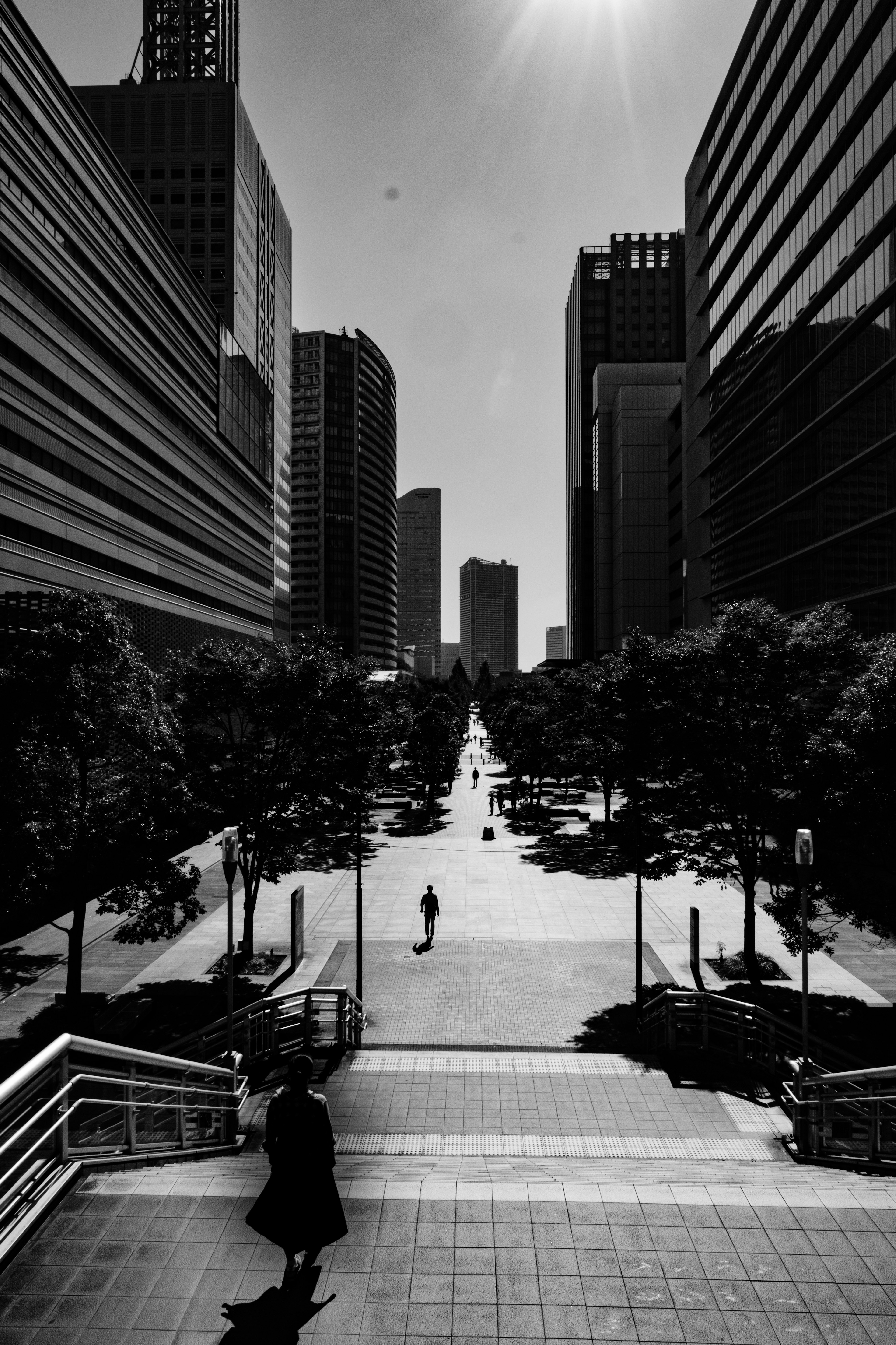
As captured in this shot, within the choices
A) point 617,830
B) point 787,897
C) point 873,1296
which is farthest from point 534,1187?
point 617,830

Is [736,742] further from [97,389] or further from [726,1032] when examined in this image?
[97,389]

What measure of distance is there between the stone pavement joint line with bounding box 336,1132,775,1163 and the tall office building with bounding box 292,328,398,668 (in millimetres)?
157058

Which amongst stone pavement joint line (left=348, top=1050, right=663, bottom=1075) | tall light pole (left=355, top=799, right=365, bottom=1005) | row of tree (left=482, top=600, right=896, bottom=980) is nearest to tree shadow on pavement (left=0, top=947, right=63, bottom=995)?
tall light pole (left=355, top=799, right=365, bottom=1005)

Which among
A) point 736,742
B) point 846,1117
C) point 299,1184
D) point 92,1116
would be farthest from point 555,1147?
point 736,742

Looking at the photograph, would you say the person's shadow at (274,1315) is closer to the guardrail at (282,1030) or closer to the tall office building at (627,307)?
the guardrail at (282,1030)

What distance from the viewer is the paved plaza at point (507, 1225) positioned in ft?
15.2

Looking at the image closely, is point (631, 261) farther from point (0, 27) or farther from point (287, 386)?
point (0, 27)

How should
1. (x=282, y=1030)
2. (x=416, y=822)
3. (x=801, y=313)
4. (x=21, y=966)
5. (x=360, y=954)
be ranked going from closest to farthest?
1. (x=282, y=1030)
2. (x=360, y=954)
3. (x=21, y=966)
4. (x=416, y=822)
5. (x=801, y=313)

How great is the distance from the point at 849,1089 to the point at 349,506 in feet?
557

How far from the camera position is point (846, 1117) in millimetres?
8078

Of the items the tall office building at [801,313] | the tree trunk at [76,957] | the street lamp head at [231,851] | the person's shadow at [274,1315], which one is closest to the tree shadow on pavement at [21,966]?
the tree trunk at [76,957]

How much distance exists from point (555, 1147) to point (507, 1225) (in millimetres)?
4121

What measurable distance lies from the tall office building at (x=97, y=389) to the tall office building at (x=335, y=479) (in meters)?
95.8

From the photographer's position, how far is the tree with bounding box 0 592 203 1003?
13500mm
